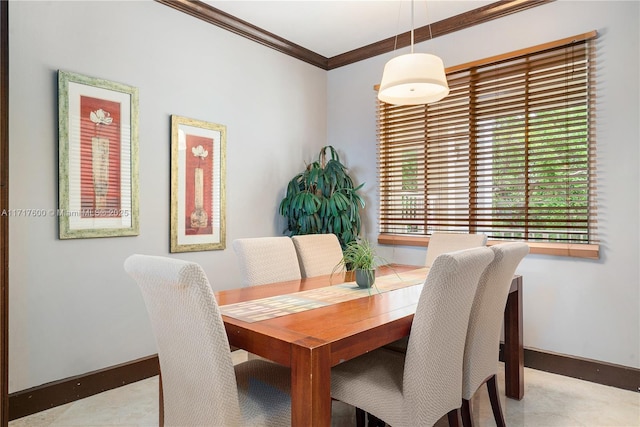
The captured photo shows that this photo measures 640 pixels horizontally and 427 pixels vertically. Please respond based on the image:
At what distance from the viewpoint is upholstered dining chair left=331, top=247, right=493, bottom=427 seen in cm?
138

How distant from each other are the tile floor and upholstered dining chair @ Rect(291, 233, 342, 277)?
32.1 inches

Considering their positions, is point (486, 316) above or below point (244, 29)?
below

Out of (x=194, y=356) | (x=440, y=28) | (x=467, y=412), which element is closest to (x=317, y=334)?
(x=194, y=356)

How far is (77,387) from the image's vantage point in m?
2.44

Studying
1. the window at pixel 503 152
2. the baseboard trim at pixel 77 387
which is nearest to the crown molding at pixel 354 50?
the window at pixel 503 152

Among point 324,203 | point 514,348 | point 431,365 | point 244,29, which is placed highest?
point 244,29

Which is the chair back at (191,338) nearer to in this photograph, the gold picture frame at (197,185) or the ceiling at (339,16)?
the gold picture frame at (197,185)

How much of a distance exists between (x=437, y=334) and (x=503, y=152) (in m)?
2.16

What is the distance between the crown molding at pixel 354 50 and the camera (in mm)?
3031

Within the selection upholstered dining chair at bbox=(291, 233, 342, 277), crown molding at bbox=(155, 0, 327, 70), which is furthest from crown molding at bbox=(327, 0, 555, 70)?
upholstered dining chair at bbox=(291, 233, 342, 277)

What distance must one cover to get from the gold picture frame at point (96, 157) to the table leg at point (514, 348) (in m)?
2.43

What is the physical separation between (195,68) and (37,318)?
195cm

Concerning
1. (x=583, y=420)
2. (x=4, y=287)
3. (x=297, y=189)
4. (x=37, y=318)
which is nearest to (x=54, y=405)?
(x=37, y=318)

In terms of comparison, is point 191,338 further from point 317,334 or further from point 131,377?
point 131,377
